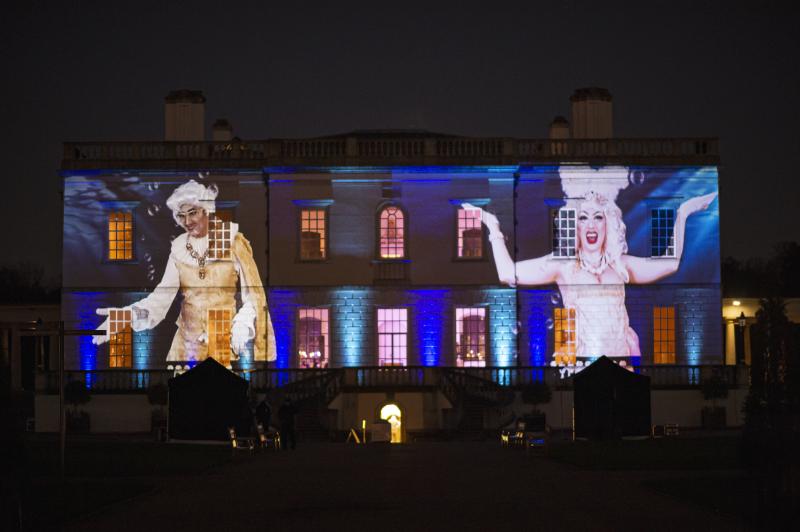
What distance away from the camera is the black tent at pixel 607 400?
126 feet

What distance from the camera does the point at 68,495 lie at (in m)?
23.3

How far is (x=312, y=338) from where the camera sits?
164ft

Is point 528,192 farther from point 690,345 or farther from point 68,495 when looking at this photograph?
point 68,495

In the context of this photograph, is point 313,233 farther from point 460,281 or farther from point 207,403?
point 207,403

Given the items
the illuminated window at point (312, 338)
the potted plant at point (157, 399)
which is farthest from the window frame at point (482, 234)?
the potted plant at point (157, 399)

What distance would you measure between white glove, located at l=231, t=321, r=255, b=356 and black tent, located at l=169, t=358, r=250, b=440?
38.1ft

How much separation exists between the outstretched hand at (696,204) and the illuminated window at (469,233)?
260 inches

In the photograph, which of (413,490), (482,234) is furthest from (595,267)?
(413,490)

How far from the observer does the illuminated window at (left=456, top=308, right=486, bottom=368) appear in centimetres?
4991

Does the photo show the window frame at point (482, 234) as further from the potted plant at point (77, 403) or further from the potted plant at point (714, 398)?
the potted plant at point (77, 403)

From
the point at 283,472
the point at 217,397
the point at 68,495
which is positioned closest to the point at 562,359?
the point at 217,397

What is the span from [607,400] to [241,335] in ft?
51.0

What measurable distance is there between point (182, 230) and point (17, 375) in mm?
17204

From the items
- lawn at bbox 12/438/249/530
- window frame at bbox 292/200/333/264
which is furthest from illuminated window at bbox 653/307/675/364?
lawn at bbox 12/438/249/530
